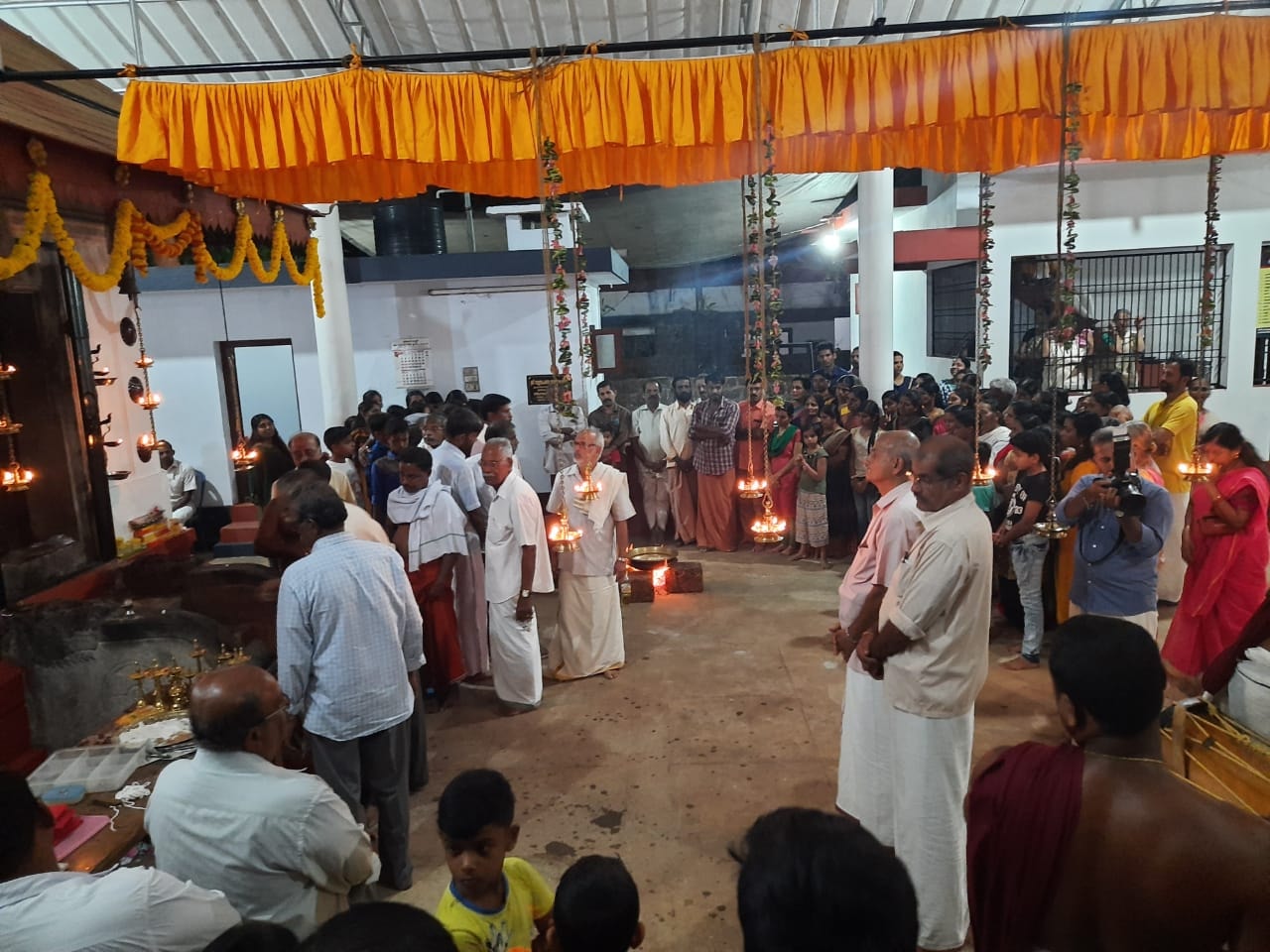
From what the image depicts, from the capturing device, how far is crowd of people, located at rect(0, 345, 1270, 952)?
175cm

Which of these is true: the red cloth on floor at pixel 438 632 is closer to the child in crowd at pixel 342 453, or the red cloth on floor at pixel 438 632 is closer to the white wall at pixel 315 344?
the child in crowd at pixel 342 453

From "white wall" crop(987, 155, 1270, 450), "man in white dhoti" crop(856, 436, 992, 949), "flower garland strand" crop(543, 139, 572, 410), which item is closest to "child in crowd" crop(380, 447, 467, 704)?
"flower garland strand" crop(543, 139, 572, 410)

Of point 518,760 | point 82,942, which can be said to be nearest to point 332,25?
point 518,760

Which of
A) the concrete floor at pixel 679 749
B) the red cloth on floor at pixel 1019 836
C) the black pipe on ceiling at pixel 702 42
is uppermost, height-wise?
the black pipe on ceiling at pixel 702 42

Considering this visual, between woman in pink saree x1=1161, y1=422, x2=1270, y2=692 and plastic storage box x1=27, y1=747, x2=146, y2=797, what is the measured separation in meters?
5.36

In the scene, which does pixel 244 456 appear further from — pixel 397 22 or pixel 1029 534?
pixel 1029 534

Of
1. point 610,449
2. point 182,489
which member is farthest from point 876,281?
point 182,489

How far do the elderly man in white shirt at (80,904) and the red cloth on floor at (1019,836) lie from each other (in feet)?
5.89

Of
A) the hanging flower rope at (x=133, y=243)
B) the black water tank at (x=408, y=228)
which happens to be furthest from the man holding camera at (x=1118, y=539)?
the black water tank at (x=408, y=228)

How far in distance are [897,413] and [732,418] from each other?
5.87 feet

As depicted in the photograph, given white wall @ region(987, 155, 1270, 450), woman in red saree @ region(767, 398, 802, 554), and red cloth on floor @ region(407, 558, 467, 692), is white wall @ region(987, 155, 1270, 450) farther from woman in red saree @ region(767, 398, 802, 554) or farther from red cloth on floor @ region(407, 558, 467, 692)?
red cloth on floor @ region(407, 558, 467, 692)

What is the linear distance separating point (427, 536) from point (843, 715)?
9.03 ft

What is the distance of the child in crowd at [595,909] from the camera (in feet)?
7.34

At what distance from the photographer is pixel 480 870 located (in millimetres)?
2334
